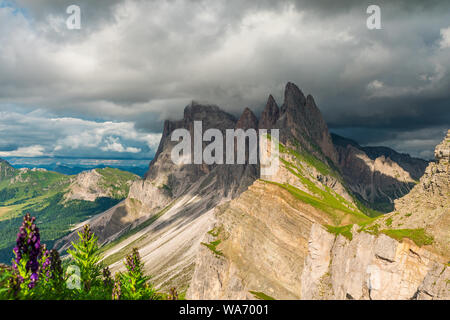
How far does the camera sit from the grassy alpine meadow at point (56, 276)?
25812 millimetres

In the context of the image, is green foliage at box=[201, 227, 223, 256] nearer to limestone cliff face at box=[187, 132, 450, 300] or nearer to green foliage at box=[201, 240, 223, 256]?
green foliage at box=[201, 240, 223, 256]

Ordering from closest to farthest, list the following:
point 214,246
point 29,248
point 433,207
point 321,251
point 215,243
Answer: point 29,248, point 433,207, point 321,251, point 214,246, point 215,243

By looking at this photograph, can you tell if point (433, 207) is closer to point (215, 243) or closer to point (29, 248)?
point (215, 243)

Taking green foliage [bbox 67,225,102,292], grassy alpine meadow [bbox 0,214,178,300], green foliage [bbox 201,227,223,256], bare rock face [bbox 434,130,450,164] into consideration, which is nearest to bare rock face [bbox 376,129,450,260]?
bare rock face [bbox 434,130,450,164]

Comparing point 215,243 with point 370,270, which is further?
point 215,243

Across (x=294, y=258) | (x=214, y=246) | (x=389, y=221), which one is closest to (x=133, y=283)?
(x=389, y=221)

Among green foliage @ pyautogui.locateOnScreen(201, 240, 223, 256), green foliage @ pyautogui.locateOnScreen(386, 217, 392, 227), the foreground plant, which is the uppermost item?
the foreground plant

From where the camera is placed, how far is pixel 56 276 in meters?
32.0

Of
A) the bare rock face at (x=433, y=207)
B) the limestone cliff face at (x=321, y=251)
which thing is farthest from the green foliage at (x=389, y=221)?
the limestone cliff face at (x=321, y=251)

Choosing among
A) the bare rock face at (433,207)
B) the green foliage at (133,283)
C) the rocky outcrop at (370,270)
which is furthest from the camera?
the bare rock face at (433,207)

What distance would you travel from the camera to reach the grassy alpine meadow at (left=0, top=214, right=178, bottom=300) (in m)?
25.8

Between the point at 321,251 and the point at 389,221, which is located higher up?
the point at 389,221

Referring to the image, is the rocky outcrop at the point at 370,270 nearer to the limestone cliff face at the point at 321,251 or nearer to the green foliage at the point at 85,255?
the limestone cliff face at the point at 321,251
